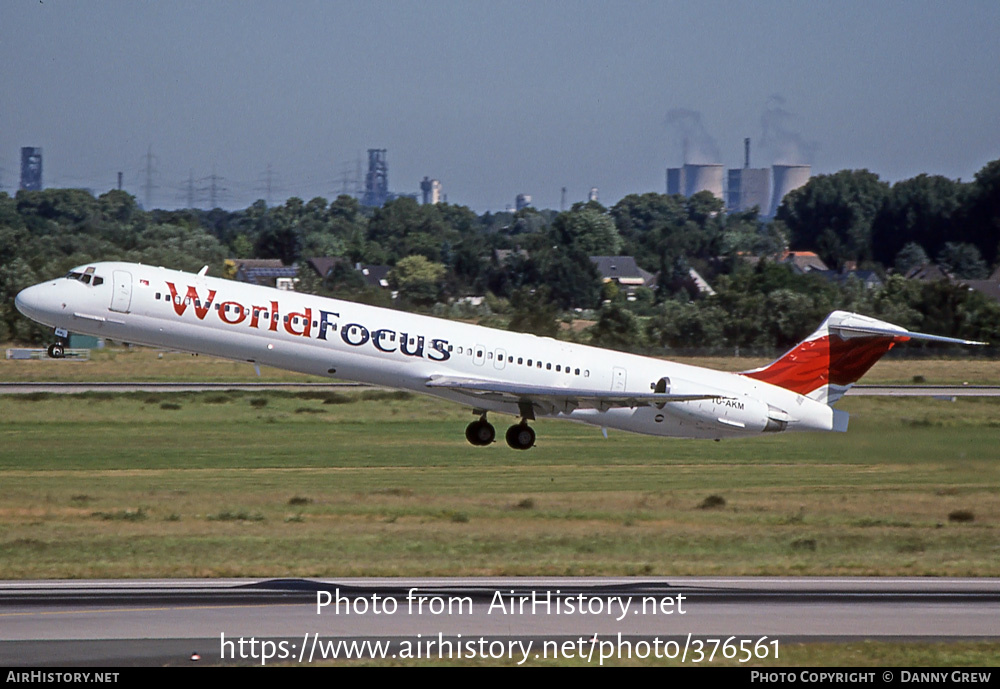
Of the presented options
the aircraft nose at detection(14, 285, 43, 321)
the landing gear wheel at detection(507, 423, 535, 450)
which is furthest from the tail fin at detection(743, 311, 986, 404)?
the aircraft nose at detection(14, 285, 43, 321)

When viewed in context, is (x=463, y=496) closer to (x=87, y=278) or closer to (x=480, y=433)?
(x=480, y=433)

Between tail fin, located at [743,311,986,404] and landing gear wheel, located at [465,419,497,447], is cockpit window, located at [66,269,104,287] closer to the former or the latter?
landing gear wheel, located at [465,419,497,447]

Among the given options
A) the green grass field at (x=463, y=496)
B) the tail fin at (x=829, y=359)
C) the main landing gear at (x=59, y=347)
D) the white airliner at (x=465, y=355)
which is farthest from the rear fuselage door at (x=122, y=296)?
the tail fin at (x=829, y=359)

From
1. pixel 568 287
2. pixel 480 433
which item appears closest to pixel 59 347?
pixel 480 433

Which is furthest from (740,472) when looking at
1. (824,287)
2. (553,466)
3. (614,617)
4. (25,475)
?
(824,287)

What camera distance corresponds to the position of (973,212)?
654 ft

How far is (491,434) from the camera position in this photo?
138 ft

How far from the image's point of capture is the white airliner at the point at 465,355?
128 ft

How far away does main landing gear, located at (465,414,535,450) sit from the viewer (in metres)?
41.9

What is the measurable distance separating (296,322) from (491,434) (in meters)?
7.31

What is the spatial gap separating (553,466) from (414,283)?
87759 millimetres

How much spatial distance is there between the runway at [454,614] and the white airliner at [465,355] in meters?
5.73

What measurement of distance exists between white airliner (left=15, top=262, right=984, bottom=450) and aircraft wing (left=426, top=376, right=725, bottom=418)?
0.17ft

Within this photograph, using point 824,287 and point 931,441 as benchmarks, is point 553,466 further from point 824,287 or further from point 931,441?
point 824,287
